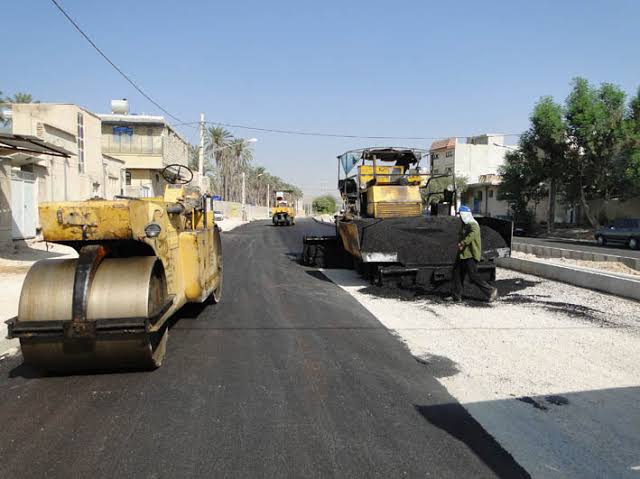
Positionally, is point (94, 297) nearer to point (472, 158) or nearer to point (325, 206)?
point (472, 158)

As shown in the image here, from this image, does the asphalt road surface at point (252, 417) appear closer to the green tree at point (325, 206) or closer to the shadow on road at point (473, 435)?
the shadow on road at point (473, 435)

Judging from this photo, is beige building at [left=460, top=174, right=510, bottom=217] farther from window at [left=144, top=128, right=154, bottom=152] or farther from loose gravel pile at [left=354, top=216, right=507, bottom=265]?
loose gravel pile at [left=354, top=216, right=507, bottom=265]

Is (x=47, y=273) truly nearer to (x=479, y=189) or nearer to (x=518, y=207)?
(x=518, y=207)

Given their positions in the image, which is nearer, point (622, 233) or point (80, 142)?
point (80, 142)

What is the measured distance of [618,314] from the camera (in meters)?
7.71

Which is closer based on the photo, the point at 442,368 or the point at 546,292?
the point at 442,368

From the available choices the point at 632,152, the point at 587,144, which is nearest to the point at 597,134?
the point at 587,144

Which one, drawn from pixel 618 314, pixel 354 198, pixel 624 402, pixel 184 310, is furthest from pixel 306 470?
pixel 354 198

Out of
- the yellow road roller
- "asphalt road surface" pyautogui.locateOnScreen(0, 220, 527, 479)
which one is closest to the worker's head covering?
"asphalt road surface" pyautogui.locateOnScreen(0, 220, 527, 479)

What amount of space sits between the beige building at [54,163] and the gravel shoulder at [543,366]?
11270 millimetres

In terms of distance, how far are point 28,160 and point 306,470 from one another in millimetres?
16556

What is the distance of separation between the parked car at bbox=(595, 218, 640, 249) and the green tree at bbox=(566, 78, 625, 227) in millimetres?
6082

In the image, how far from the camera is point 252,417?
4.10 metres

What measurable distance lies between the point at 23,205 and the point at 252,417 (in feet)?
48.9
